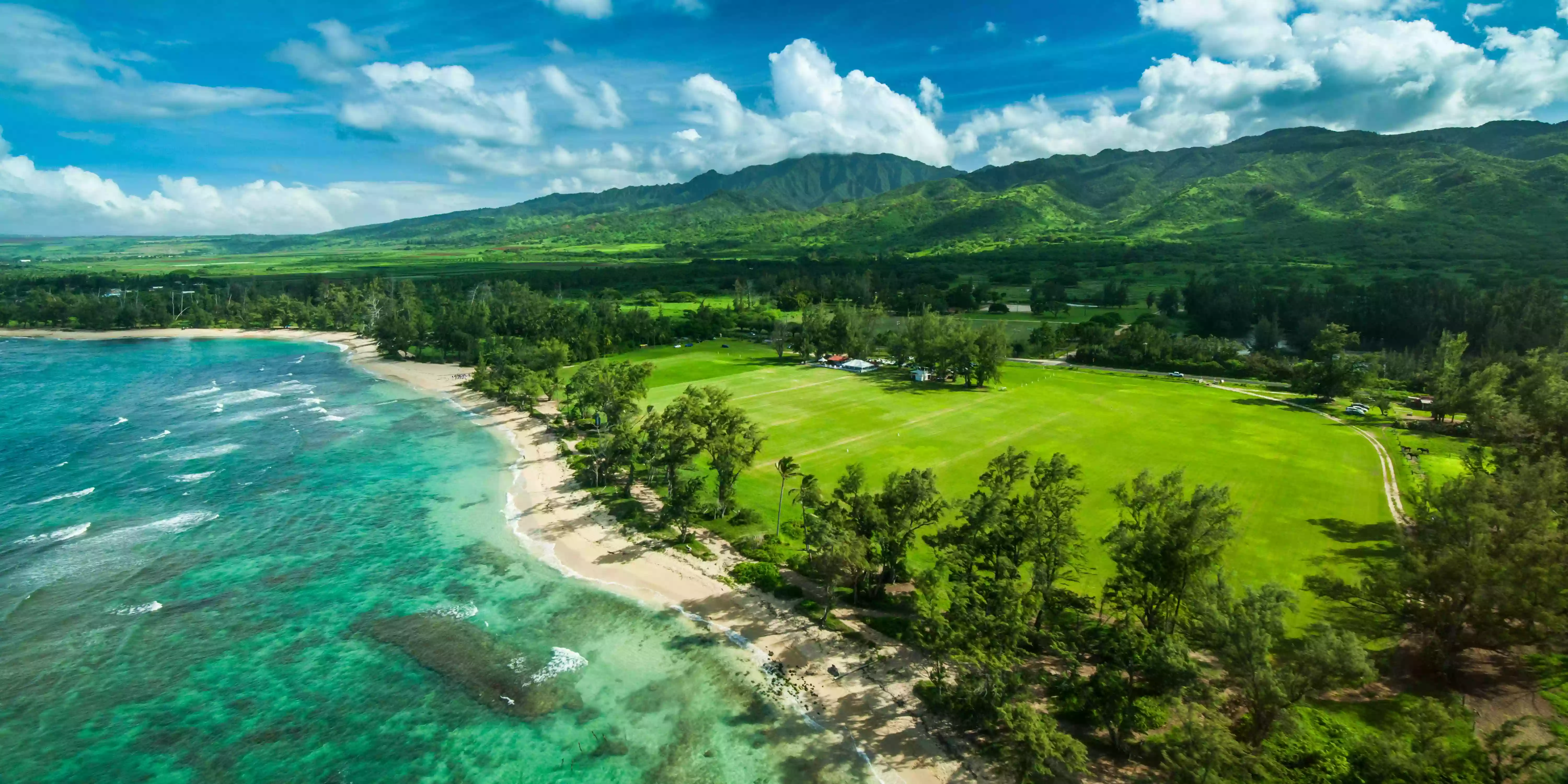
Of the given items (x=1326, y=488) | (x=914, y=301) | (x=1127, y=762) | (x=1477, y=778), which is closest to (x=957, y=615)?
(x=1127, y=762)

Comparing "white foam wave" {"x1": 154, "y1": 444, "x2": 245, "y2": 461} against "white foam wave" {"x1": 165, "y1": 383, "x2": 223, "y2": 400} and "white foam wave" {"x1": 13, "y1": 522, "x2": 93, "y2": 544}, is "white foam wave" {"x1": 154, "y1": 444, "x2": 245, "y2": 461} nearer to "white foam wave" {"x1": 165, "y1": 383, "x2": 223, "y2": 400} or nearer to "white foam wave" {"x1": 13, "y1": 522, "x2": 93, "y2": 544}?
"white foam wave" {"x1": 13, "y1": 522, "x2": 93, "y2": 544}

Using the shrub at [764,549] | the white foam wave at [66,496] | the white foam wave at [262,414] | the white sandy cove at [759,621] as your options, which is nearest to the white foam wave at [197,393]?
the white foam wave at [262,414]

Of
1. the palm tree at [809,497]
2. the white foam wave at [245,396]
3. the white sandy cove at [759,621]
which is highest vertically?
the palm tree at [809,497]

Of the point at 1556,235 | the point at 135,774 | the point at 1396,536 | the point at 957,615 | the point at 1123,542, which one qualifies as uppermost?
the point at 1556,235

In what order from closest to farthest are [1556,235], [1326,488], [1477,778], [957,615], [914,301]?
[1477,778] → [957,615] → [1326,488] → [914,301] → [1556,235]

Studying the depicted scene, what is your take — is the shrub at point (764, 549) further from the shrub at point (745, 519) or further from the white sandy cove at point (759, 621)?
the shrub at point (745, 519)

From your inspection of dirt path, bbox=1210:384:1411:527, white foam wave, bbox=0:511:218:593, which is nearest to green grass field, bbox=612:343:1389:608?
dirt path, bbox=1210:384:1411:527

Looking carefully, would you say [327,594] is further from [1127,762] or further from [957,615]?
[1127,762]
